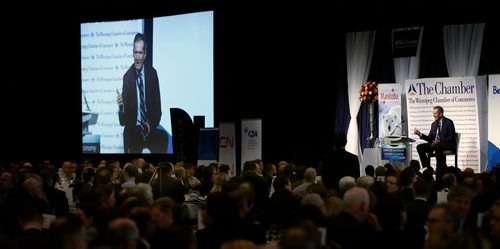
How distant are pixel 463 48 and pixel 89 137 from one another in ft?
28.6

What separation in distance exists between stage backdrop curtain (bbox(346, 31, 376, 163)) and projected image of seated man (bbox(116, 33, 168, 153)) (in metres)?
4.06

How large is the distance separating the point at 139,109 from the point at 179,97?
4.07 ft

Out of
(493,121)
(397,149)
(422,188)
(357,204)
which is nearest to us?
(357,204)

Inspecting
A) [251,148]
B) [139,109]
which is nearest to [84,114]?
[139,109]

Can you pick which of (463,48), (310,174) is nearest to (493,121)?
(463,48)

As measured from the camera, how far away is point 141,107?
55.7ft

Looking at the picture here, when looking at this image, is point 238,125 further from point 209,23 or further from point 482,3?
point 482,3

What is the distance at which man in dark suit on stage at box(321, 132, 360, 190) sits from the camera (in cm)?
810

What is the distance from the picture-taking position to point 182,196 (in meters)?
8.59

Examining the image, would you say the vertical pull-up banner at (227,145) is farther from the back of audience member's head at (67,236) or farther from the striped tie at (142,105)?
the back of audience member's head at (67,236)

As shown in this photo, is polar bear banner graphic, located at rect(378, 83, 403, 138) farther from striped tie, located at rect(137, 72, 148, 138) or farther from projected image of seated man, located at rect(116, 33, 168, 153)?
striped tie, located at rect(137, 72, 148, 138)

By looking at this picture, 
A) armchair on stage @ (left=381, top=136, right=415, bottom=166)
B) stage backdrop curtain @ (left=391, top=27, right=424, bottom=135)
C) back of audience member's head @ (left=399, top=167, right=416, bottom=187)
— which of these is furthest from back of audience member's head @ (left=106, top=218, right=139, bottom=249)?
stage backdrop curtain @ (left=391, top=27, right=424, bottom=135)

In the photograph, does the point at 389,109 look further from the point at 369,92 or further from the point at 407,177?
the point at 407,177

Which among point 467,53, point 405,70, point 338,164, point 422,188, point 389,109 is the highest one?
point 467,53
